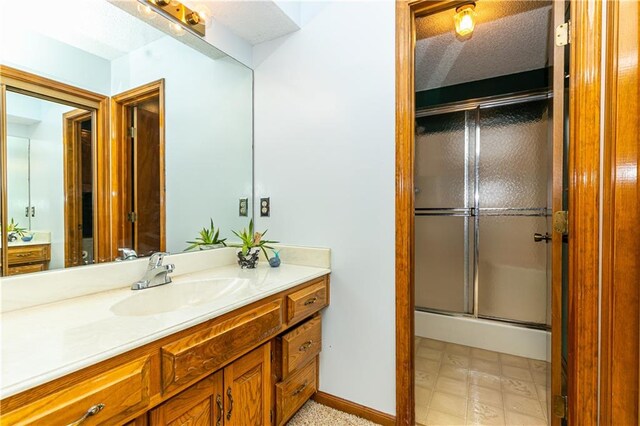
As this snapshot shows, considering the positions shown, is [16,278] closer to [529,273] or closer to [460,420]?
[460,420]

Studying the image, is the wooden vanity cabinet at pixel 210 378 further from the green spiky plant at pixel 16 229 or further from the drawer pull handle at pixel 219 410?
the green spiky plant at pixel 16 229

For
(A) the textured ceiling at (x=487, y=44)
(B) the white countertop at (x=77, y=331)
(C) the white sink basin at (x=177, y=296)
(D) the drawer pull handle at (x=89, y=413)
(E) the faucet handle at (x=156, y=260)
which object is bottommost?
(D) the drawer pull handle at (x=89, y=413)

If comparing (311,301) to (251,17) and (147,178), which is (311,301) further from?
(251,17)

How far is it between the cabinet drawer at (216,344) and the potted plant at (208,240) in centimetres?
65

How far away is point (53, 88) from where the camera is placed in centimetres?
108

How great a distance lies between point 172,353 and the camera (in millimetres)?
815

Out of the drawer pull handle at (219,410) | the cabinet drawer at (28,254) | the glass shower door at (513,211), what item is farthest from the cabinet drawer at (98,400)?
the glass shower door at (513,211)

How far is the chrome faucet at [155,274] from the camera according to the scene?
1.21m

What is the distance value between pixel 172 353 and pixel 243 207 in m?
1.15

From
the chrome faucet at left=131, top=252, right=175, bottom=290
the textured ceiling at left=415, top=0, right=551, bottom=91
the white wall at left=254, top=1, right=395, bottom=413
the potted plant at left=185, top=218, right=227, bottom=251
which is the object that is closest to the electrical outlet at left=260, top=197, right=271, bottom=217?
the white wall at left=254, top=1, right=395, bottom=413

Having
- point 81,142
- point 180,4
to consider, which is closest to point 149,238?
point 81,142

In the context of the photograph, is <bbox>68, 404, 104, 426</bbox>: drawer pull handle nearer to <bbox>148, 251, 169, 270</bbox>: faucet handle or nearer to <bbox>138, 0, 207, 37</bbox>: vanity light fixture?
<bbox>148, 251, 169, 270</bbox>: faucet handle

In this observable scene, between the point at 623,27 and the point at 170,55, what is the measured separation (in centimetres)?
187

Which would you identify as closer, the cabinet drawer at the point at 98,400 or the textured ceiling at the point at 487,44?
the cabinet drawer at the point at 98,400
